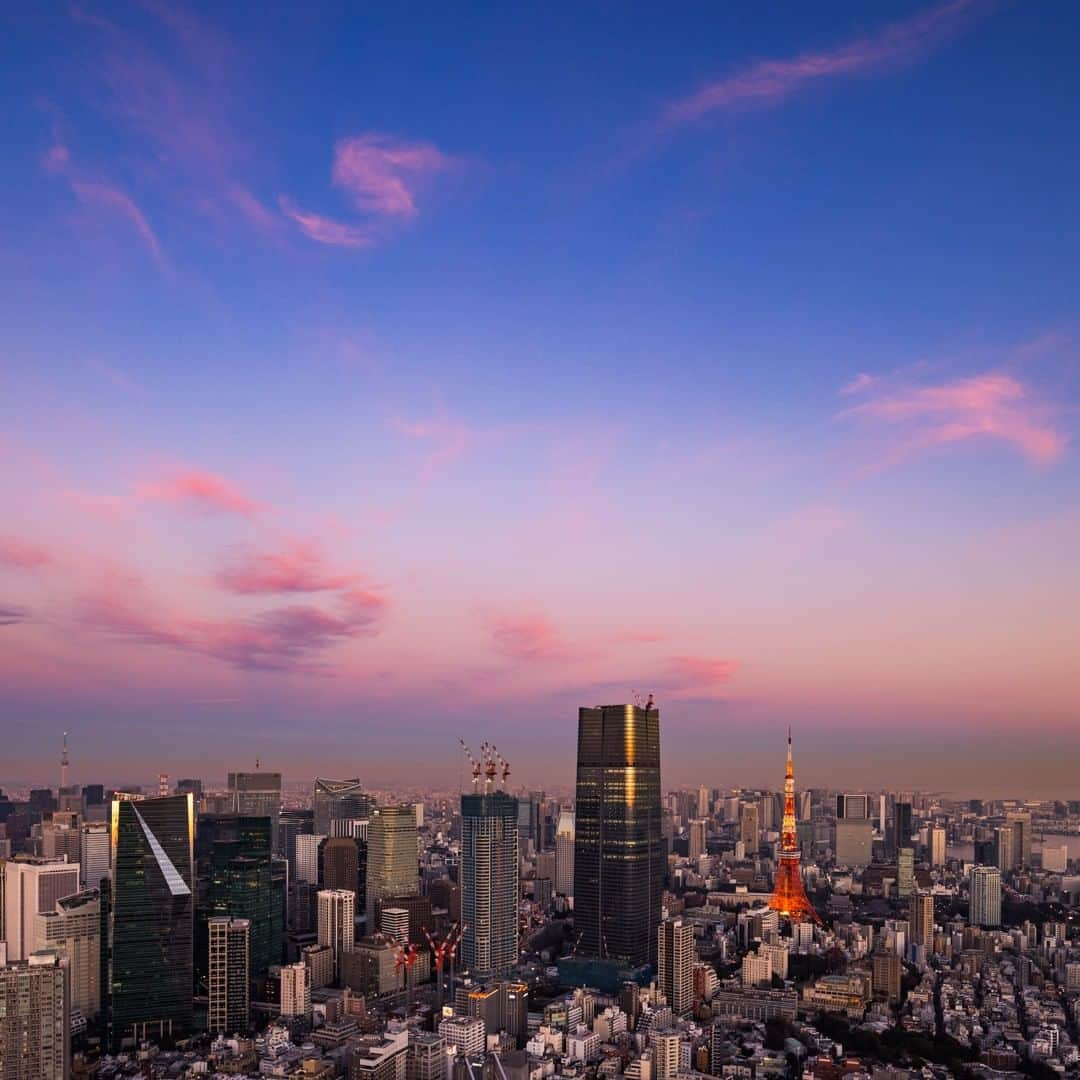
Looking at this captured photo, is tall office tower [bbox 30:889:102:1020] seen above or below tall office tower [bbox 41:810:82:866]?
below

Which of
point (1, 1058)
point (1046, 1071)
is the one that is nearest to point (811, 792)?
point (1046, 1071)

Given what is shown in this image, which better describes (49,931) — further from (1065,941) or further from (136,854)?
(1065,941)

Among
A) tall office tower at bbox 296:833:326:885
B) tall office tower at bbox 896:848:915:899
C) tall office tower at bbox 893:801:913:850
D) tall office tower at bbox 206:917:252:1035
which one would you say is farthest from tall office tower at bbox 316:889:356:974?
tall office tower at bbox 893:801:913:850

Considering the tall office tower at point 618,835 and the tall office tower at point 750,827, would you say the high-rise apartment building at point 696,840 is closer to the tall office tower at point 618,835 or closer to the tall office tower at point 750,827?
the tall office tower at point 750,827

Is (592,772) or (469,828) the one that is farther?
(592,772)

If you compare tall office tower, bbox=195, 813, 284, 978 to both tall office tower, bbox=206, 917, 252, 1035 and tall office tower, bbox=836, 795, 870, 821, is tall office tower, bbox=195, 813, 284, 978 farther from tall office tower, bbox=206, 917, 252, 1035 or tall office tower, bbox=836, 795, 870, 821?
tall office tower, bbox=836, 795, 870, 821

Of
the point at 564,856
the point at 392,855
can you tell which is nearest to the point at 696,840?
the point at 564,856
